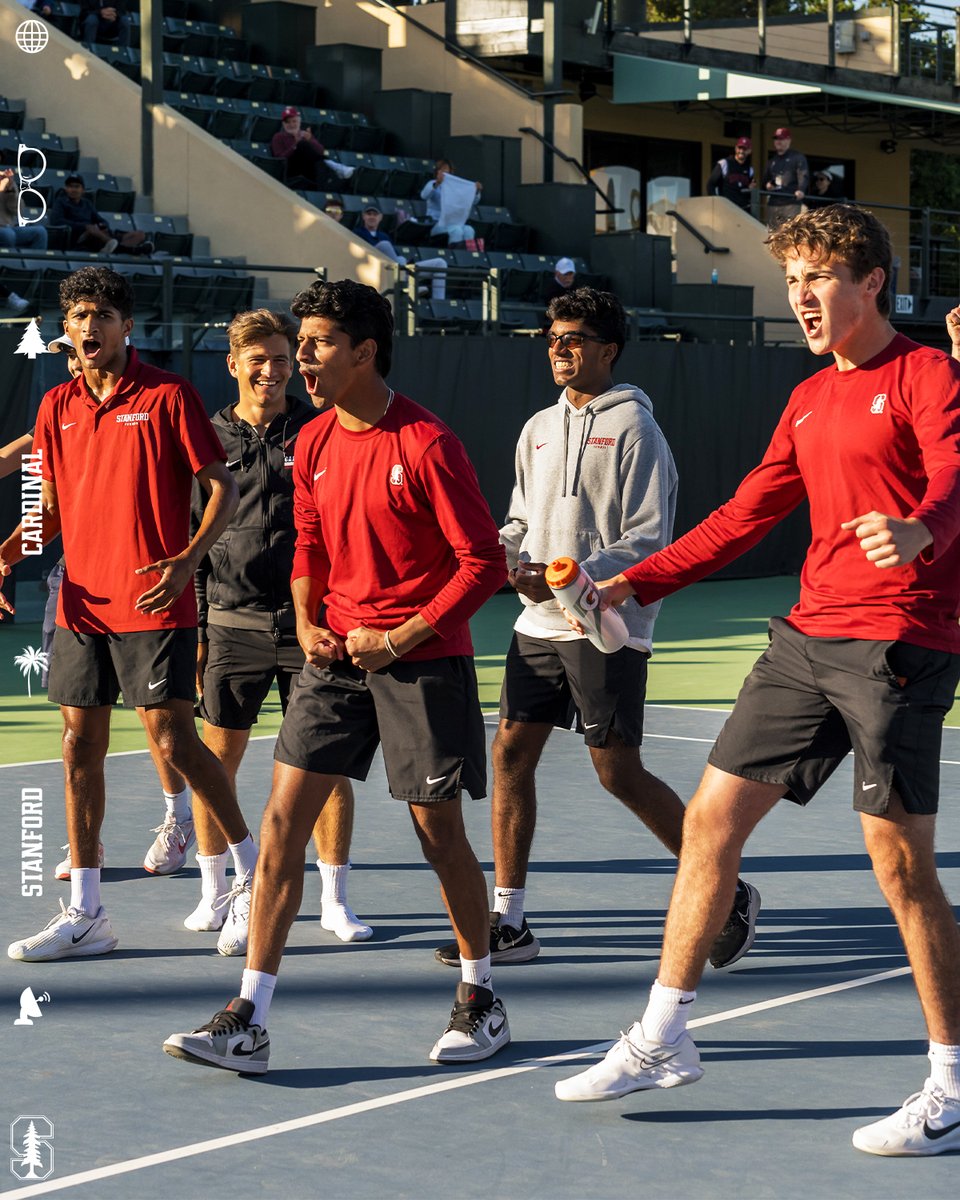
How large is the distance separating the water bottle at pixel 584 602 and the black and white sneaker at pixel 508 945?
1.35 metres

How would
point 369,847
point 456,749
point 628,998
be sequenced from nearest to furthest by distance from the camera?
point 456,749 < point 628,998 < point 369,847

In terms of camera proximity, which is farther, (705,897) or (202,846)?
(202,846)

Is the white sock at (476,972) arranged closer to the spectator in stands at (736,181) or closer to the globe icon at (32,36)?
the globe icon at (32,36)

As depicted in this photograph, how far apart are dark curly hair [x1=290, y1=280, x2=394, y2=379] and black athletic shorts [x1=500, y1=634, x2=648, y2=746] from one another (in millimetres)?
1323

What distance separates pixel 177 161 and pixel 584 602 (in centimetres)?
1774

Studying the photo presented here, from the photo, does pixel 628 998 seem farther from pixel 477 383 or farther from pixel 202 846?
pixel 477 383

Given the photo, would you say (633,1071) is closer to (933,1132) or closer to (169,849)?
(933,1132)

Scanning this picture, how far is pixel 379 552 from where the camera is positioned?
4945 millimetres

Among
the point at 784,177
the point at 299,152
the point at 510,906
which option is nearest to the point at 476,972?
the point at 510,906

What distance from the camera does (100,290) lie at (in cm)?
577

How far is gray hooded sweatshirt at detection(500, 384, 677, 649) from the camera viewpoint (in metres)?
5.93

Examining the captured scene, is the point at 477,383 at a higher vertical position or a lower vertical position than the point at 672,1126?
higher

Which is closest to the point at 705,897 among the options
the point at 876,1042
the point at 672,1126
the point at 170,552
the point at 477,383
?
the point at 672,1126

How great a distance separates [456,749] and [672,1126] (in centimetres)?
109
